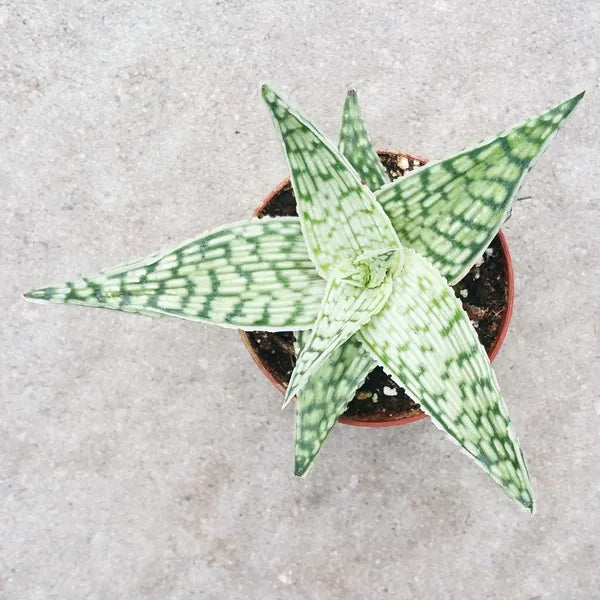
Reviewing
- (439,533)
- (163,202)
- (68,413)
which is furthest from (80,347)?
(439,533)

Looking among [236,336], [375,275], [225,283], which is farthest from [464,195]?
[236,336]

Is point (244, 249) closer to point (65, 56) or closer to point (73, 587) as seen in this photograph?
point (65, 56)

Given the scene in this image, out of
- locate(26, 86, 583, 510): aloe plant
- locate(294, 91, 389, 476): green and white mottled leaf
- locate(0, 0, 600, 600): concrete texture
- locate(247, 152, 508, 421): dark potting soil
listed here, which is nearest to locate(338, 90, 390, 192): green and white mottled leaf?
locate(294, 91, 389, 476): green and white mottled leaf

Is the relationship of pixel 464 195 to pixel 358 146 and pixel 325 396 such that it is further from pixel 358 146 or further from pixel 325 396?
pixel 325 396

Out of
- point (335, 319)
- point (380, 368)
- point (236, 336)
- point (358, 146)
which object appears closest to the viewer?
point (335, 319)

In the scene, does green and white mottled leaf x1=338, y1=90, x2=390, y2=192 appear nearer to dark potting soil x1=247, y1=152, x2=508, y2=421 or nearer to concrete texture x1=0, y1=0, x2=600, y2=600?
dark potting soil x1=247, y1=152, x2=508, y2=421

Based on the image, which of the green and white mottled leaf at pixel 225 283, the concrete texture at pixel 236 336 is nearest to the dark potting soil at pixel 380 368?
the concrete texture at pixel 236 336
